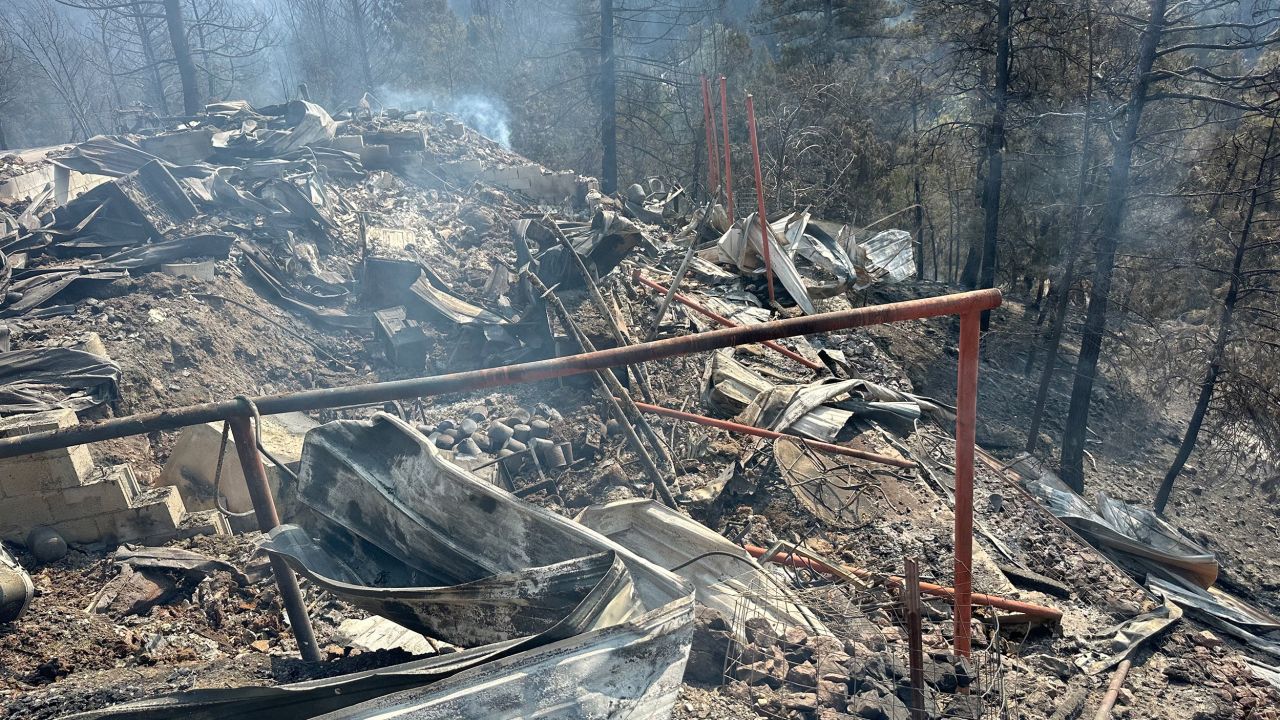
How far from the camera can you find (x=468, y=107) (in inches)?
1196

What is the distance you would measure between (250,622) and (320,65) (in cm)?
3992

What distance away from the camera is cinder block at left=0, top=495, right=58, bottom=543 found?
4402 millimetres

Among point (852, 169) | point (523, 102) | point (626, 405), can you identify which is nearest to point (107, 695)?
point (626, 405)

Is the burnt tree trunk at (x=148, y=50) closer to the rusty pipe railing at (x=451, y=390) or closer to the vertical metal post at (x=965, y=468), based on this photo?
the rusty pipe railing at (x=451, y=390)

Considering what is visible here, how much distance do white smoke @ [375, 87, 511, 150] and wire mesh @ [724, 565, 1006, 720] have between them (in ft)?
81.2

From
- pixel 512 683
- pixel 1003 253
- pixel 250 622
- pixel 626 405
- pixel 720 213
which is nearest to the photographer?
pixel 512 683

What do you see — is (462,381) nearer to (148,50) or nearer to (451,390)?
(451,390)

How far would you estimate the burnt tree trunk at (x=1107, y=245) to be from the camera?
943 centimetres

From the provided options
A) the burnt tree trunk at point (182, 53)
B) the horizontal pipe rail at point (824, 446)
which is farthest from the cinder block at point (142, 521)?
the burnt tree trunk at point (182, 53)

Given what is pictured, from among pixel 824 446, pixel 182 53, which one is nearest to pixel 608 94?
pixel 182 53

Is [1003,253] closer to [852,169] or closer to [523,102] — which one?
[852,169]

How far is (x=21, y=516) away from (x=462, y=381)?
13.0ft

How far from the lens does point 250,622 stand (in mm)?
3818

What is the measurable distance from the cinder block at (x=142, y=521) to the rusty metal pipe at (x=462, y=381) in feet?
8.93
